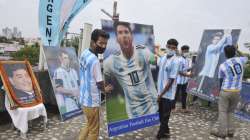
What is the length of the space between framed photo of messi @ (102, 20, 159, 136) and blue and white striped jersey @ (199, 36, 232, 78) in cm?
282

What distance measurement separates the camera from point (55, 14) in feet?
23.6

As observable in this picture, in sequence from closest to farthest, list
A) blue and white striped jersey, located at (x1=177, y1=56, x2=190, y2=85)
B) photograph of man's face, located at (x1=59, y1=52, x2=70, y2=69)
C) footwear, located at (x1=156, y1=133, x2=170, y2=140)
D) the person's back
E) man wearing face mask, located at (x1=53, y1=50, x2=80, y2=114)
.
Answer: the person's back < footwear, located at (x1=156, y1=133, x2=170, y2=140) < man wearing face mask, located at (x1=53, y1=50, x2=80, y2=114) < photograph of man's face, located at (x1=59, y1=52, x2=70, y2=69) < blue and white striped jersey, located at (x1=177, y1=56, x2=190, y2=85)

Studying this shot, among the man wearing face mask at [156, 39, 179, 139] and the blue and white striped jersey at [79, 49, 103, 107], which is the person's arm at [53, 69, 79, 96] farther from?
the blue and white striped jersey at [79, 49, 103, 107]

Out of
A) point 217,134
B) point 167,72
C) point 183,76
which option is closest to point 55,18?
point 167,72

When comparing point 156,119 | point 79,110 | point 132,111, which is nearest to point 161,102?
point 156,119

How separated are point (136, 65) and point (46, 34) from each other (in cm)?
304

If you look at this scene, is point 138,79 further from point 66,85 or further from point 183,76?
point 183,76

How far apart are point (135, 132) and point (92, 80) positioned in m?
2.30

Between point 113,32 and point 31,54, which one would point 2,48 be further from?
point 113,32

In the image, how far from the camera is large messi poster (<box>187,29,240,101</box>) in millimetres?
7438

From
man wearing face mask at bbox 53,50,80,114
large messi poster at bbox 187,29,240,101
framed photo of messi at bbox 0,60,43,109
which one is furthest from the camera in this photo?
large messi poster at bbox 187,29,240,101

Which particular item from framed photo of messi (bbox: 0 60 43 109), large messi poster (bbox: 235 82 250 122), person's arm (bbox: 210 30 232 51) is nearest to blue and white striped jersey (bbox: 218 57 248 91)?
person's arm (bbox: 210 30 232 51)

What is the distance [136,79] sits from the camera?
5.05 metres

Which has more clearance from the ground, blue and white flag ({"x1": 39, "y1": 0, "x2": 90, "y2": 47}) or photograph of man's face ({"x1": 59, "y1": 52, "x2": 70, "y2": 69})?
blue and white flag ({"x1": 39, "y1": 0, "x2": 90, "y2": 47})
